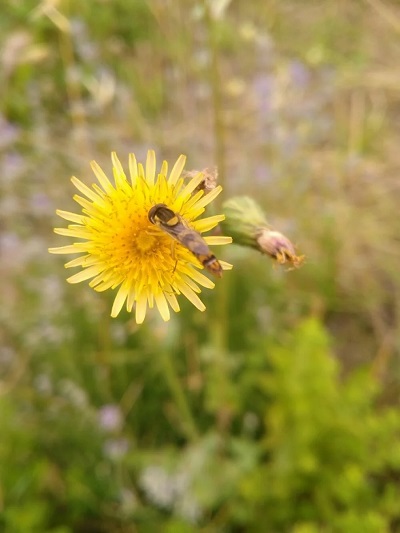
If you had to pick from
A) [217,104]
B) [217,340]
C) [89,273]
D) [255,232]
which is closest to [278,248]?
[255,232]

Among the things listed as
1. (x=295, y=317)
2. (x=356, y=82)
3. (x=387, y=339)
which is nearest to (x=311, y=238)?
(x=295, y=317)

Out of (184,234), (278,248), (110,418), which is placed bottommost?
(110,418)

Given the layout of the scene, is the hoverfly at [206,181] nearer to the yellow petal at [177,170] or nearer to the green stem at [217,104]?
the yellow petal at [177,170]

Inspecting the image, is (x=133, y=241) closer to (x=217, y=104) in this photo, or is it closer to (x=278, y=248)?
(x=278, y=248)

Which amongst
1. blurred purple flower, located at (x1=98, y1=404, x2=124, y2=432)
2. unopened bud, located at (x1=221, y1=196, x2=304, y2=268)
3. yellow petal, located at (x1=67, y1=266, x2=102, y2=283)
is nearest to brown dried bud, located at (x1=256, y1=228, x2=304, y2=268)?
unopened bud, located at (x1=221, y1=196, x2=304, y2=268)

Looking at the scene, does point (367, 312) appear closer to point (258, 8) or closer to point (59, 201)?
point (59, 201)

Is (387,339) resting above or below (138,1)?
below
